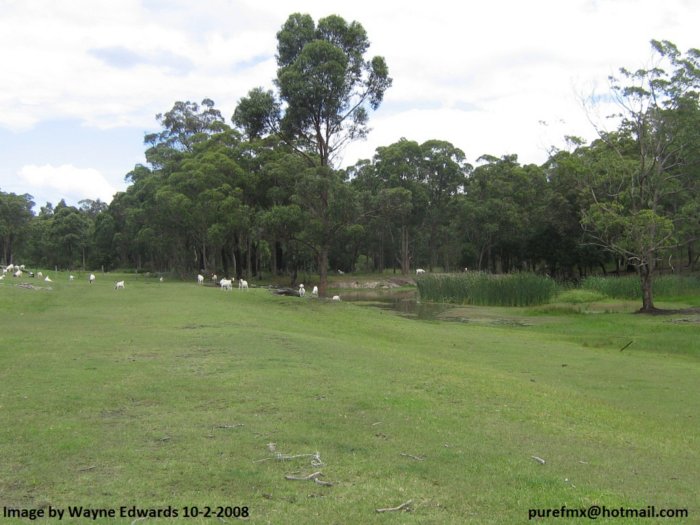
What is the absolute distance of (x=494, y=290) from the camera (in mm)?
36531

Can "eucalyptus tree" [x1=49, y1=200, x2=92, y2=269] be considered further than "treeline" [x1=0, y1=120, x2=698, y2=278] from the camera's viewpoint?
Yes

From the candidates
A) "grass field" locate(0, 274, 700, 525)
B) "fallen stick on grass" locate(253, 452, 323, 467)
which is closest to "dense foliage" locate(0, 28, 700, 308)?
"grass field" locate(0, 274, 700, 525)

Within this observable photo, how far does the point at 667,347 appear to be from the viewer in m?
19.3

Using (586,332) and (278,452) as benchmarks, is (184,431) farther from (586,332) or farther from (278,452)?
(586,332)

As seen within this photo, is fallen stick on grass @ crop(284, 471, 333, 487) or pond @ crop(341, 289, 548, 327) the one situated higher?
fallen stick on grass @ crop(284, 471, 333, 487)

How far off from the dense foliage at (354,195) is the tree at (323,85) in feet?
0.25

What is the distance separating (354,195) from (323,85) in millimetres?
6329

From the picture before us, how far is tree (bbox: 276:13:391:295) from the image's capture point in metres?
29.5

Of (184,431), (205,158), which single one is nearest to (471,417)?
(184,431)

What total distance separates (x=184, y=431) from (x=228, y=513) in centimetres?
238

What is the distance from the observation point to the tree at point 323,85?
2952cm

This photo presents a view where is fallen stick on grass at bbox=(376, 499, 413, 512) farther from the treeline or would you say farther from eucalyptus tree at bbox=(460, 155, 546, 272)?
eucalyptus tree at bbox=(460, 155, 546, 272)

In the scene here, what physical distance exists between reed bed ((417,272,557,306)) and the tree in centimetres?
1036

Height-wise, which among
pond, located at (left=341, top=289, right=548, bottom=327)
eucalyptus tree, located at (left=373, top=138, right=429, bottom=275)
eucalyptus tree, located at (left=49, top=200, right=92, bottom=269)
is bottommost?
pond, located at (left=341, top=289, right=548, bottom=327)
